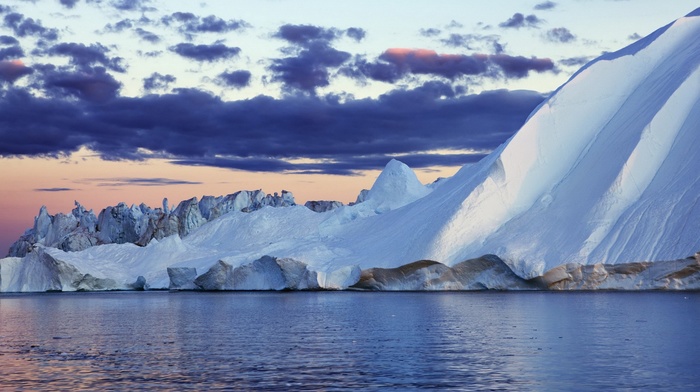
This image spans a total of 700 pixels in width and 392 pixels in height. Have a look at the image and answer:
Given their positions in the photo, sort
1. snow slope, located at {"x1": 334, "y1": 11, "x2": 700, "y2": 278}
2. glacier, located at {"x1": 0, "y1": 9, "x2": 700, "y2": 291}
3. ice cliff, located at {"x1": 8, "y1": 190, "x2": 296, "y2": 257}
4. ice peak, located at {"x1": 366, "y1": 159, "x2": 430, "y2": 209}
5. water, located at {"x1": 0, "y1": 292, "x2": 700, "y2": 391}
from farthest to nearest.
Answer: ice cliff, located at {"x1": 8, "y1": 190, "x2": 296, "y2": 257}
ice peak, located at {"x1": 366, "y1": 159, "x2": 430, "y2": 209}
snow slope, located at {"x1": 334, "y1": 11, "x2": 700, "y2": 278}
glacier, located at {"x1": 0, "y1": 9, "x2": 700, "y2": 291}
water, located at {"x1": 0, "y1": 292, "x2": 700, "y2": 391}

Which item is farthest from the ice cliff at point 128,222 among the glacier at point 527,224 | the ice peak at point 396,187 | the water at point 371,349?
the water at point 371,349

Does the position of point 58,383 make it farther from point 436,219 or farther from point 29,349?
point 436,219

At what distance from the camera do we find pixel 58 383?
1752 centimetres

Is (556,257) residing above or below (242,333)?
above

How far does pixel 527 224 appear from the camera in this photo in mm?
57875

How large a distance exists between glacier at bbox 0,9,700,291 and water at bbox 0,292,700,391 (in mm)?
12124

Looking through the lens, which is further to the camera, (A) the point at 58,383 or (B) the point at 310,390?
(A) the point at 58,383

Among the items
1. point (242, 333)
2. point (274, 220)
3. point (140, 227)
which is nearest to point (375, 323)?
point (242, 333)

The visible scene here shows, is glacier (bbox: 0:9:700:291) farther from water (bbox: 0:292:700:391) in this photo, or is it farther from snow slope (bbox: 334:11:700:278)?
water (bbox: 0:292:700:391)

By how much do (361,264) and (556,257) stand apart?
563 inches

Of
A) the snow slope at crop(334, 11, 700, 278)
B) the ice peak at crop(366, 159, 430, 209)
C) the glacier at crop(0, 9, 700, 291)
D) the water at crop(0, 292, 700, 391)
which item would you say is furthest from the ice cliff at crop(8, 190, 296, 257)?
the water at crop(0, 292, 700, 391)

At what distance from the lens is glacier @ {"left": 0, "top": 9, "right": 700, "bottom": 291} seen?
5172 centimetres

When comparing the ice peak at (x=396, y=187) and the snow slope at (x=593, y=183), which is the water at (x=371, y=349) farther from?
the ice peak at (x=396, y=187)

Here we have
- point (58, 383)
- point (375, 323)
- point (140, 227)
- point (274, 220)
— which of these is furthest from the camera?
point (140, 227)
